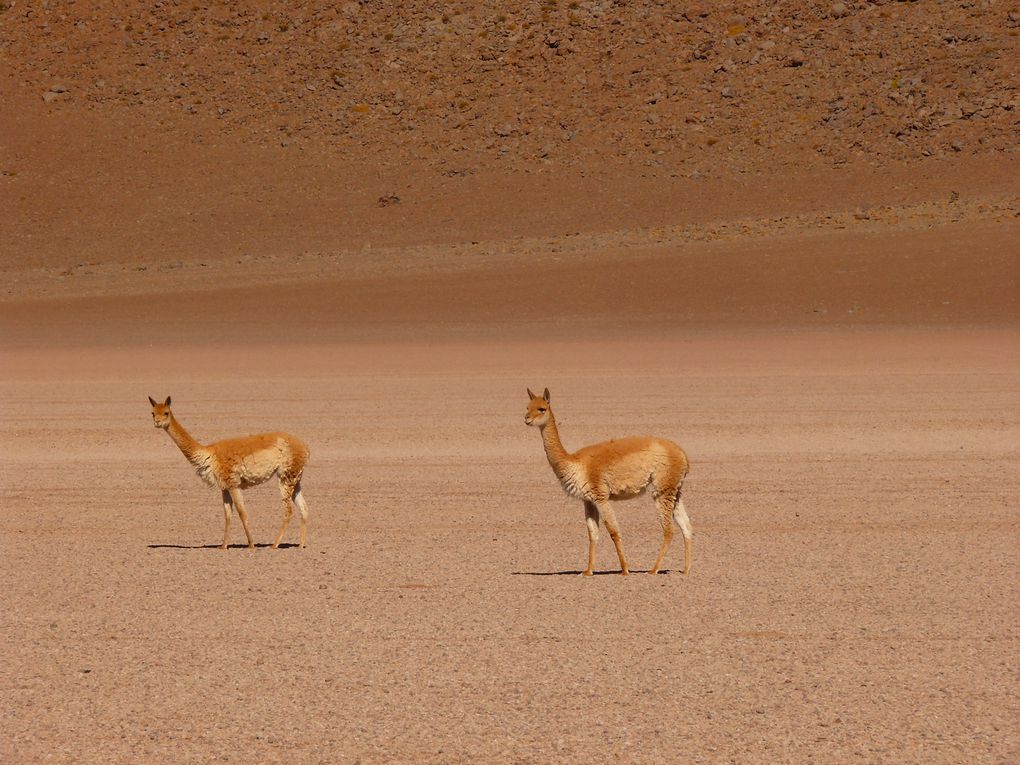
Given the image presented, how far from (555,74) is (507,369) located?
106 ft

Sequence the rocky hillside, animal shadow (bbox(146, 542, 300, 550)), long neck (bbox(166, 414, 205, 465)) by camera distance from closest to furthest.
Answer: long neck (bbox(166, 414, 205, 465)) < animal shadow (bbox(146, 542, 300, 550)) < the rocky hillside

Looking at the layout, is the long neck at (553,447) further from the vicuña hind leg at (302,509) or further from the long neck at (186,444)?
the long neck at (186,444)

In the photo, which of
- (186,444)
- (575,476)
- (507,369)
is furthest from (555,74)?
(575,476)

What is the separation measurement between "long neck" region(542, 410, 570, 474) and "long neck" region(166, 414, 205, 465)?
232 cm

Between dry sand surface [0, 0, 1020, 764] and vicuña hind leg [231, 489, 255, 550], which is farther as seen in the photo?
vicuña hind leg [231, 489, 255, 550]

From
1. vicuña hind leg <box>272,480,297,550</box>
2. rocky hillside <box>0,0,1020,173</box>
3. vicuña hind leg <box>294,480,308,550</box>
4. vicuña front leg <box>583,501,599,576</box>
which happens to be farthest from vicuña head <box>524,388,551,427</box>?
rocky hillside <box>0,0,1020,173</box>

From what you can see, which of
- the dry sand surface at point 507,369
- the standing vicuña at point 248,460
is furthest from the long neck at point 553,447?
the standing vicuña at point 248,460

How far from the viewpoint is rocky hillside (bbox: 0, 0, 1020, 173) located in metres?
50.7

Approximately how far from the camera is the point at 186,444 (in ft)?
35.2

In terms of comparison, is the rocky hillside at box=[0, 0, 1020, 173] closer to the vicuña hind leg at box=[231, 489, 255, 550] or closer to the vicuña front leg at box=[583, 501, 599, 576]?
the vicuña hind leg at box=[231, 489, 255, 550]

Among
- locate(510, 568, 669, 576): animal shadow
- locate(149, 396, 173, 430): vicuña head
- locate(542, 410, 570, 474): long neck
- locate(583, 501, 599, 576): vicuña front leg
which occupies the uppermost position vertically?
locate(149, 396, 173, 430): vicuña head

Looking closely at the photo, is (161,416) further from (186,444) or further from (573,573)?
(573,573)

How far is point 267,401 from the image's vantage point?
70.0ft

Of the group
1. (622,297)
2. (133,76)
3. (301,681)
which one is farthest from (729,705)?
(133,76)
